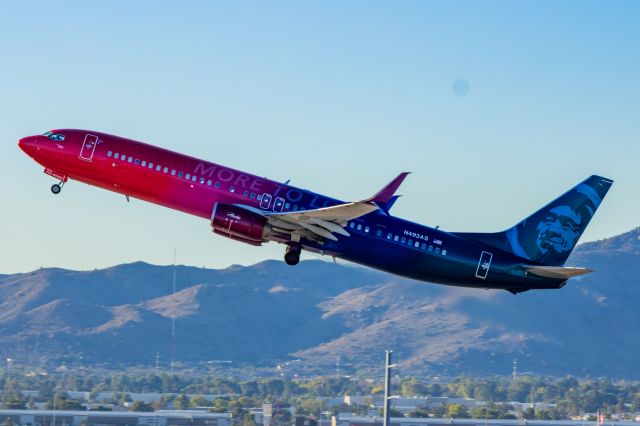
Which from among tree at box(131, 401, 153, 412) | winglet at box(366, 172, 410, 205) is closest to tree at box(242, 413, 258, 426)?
tree at box(131, 401, 153, 412)

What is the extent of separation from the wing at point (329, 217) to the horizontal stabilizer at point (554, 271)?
9.61m

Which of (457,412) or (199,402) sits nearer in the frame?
(457,412)

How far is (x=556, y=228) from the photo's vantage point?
258 feet

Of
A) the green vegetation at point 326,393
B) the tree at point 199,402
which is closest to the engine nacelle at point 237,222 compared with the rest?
the green vegetation at point 326,393

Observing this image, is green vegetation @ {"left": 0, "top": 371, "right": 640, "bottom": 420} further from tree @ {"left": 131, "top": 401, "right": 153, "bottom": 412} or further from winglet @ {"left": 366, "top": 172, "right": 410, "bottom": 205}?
winglet @ {"left": 366, "top": 172, "right": 410, "bottom": 205}

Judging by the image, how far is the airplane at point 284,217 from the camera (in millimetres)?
72562

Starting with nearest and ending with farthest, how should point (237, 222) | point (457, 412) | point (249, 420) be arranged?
point (237, 222), point (249, 420), point (457, 412)

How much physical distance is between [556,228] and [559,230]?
23 centimetres

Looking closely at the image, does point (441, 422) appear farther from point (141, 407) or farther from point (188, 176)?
point (188, 176)

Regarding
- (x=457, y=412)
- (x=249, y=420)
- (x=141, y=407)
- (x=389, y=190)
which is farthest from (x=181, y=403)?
(x=389, y=190)

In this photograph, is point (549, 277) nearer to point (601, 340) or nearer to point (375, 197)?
point (375, 197)

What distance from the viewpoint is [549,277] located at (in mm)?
74750

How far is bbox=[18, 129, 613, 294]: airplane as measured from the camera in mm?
72562

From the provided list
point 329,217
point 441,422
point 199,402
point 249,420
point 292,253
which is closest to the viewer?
point 329,217
